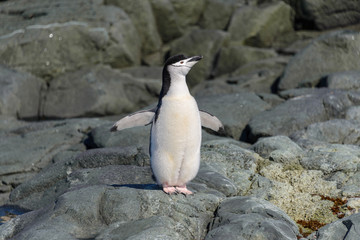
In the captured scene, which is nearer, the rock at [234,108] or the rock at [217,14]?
the rock at [234,108]

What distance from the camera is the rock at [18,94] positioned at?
14766mm

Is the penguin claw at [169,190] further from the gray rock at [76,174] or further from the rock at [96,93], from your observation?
the rock at [96,93]

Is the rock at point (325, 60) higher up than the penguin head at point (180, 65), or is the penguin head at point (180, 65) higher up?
the penguin head at point (180, 65)

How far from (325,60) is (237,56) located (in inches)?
160

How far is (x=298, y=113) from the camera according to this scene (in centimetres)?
1105

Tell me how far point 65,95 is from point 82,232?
35.6 ft

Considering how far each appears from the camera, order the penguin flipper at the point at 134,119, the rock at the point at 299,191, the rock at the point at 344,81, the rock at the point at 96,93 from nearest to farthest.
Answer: the penguin flipper at the point at 134,119 < the rock at the point at 299,191 < the rock at the point at 344,81 < the rock at the point at 96,93

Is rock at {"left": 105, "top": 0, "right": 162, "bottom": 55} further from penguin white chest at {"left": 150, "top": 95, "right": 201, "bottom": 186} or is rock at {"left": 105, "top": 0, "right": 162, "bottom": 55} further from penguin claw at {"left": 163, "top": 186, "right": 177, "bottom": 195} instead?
penguin claw at {"left": 163, "top": 186, "right": 177, "bottom": 195}

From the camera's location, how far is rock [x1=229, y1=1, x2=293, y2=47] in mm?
19234

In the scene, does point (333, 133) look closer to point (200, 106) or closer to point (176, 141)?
point (200, 106)

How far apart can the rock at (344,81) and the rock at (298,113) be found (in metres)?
0.86

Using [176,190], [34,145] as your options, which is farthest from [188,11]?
[176,190]

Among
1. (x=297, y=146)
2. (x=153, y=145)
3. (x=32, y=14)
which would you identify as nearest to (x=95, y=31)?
(x=32, y=14)

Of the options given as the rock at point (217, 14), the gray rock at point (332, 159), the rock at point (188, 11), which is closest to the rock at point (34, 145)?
the gray rock at point (332, 159)
